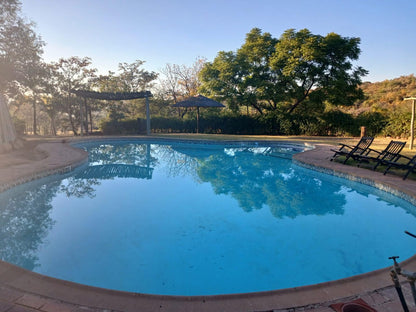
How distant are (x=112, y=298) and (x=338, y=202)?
5.42 meters

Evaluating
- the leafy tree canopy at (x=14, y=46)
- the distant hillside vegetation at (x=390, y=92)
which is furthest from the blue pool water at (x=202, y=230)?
the distant hillside vegetation at (x=390, y=92)

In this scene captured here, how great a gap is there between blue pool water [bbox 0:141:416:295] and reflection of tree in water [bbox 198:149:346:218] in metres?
0.04

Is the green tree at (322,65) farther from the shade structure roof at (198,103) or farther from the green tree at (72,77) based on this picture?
the green tree at (72,77)

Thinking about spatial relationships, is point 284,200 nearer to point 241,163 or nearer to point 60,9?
point 241,163

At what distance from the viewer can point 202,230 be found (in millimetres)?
4445

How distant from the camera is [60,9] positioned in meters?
12.8

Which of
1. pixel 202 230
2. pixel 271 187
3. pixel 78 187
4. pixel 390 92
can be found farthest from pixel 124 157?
pixel 390 92

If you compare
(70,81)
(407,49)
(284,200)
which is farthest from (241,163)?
(407,49)

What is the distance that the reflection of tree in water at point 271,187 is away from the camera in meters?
5.70

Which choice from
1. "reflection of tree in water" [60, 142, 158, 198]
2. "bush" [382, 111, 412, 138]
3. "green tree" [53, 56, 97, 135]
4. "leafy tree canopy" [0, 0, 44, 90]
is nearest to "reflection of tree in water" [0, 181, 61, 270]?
"reflection of tree in water" [60, 142, 158, 198]

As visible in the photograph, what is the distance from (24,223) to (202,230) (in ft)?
11.0

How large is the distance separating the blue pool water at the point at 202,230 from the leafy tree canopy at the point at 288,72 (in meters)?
11.1

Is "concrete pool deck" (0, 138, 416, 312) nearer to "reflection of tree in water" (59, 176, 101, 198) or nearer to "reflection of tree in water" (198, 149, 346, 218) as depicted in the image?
"reflection of tree in water" (198, 149, 346, 218)

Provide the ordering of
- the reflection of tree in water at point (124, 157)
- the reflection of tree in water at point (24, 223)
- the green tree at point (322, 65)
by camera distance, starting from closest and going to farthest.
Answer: the reflection of tree in water at point (24, 223)
the reflection of tree in water at point (124, 157)
the green tree at point (322, 65)
